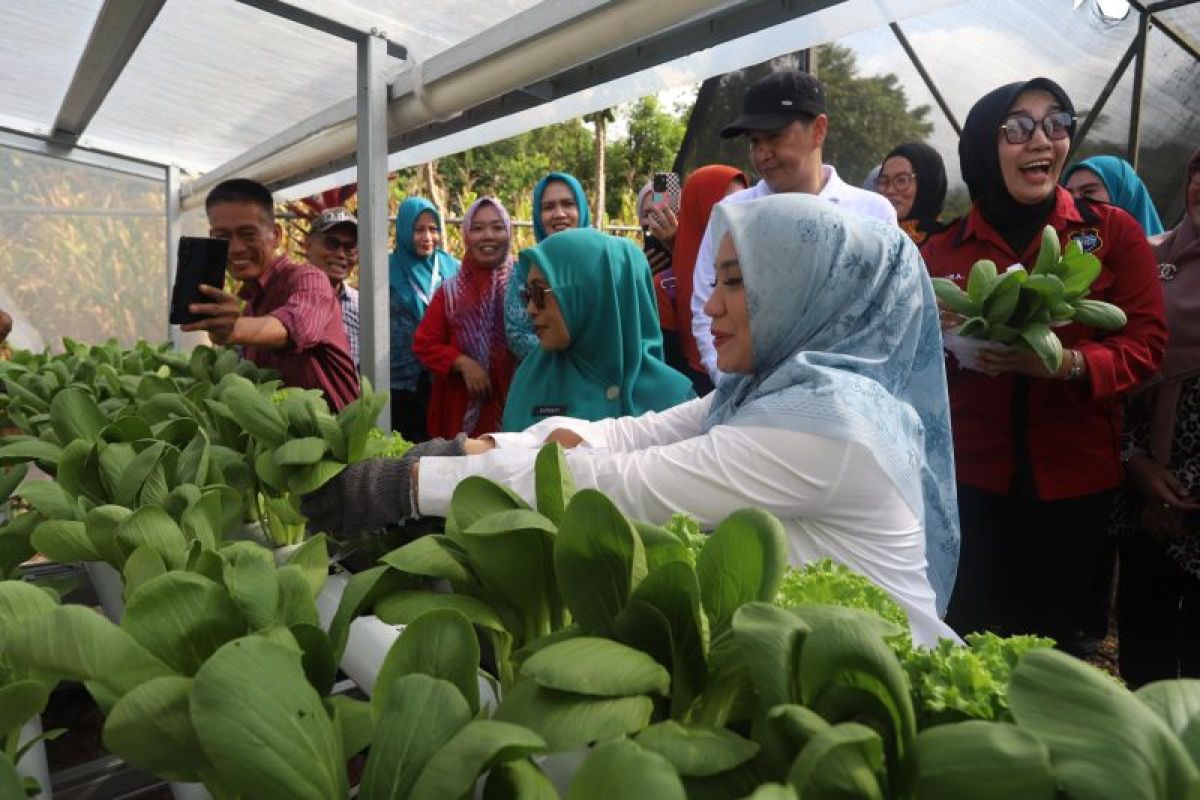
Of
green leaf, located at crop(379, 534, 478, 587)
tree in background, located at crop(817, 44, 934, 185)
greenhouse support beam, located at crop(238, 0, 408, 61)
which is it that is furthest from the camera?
tree in background, located at crop(817, 44, 934, 185)

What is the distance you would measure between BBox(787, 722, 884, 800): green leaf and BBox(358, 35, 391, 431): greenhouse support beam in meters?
1.84

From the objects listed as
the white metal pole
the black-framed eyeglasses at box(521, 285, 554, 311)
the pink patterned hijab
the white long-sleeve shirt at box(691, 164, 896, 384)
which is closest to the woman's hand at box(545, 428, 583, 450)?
the black-framed eyeglasses at box(521, 285, 554, 311)

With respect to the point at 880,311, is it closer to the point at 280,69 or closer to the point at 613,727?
the point at 613,727

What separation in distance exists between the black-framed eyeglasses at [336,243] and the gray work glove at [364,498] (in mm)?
3071

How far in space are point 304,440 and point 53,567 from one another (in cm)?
112

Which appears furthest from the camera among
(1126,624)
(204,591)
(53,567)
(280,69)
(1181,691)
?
(280,69)

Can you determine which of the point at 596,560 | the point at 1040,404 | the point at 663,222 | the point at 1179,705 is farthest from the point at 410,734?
the point at 663,222

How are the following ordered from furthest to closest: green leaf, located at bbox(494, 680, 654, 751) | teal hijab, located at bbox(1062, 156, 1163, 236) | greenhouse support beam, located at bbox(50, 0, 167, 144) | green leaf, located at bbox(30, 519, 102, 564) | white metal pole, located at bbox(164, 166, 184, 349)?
1. white metal pole, located at bbox(164, 166, 184, 349)
2. teal hijab, located at bbox(1062, 156, 1163, 236)
3. greenhouse support beam, located at bbox(50, 0, 167, 144)
4. green leaf, located at bbox(30, 519, 102, 564)
5. green leaf, located at bbox(494, 680, 654, 751)

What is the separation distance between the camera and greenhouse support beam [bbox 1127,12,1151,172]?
4.55m

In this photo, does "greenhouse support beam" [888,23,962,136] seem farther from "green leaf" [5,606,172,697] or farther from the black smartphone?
"green leaf" [5,606,172,697]

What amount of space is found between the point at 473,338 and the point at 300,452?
2159 millimetres

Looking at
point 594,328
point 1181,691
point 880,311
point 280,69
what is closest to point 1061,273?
point 880,311

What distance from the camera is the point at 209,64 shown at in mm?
3307

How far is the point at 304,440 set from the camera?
1.19 meters
